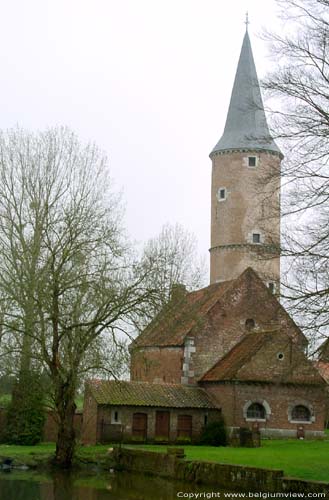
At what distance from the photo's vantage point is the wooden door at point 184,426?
3938cm

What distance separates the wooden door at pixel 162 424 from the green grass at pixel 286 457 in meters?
2.29

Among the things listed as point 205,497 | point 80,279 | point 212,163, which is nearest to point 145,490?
point 205,497

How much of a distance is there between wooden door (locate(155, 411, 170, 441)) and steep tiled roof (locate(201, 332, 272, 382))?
3.10m

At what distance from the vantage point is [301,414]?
39.6 metres

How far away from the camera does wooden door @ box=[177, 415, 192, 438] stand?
3938 centimetres

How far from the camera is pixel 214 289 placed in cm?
4491

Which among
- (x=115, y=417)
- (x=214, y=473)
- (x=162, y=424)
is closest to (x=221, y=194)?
(x=162, y=424)

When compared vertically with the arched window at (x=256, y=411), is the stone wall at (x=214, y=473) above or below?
below

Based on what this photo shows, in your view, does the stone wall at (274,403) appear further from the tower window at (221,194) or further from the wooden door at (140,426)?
the tower window at (221,194)

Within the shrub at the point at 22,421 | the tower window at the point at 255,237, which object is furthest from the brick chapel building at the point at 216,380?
the shrub at the point at 22,421

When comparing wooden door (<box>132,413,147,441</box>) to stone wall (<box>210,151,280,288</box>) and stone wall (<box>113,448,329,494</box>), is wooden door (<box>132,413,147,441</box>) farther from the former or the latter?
stone wall (<box>210,151,280,288</box>)

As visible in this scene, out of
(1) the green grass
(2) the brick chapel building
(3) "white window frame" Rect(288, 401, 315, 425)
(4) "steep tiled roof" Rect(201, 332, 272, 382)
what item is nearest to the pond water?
(1) the green grass

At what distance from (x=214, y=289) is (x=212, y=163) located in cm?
950

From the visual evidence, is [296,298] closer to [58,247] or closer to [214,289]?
[58,247]
